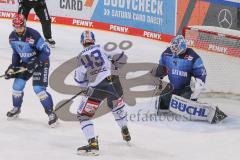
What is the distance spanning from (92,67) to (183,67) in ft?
7.96

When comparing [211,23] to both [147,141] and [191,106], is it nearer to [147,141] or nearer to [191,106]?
[191,106]

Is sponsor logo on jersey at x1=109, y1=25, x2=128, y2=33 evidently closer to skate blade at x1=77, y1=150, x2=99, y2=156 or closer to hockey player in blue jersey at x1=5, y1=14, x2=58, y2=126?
hockey player in blue jersey at x1=5, y1=14, x2=58, y2=126

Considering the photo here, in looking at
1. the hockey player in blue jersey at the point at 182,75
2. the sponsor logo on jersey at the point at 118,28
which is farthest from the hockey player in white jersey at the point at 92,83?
the sponsor logo on jersey at the point at 118,28

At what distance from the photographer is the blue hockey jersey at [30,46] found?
947 centimetres

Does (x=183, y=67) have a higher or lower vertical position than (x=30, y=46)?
lower

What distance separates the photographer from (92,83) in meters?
8.30

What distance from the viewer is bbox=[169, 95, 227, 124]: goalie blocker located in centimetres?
980

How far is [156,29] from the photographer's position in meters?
15.2

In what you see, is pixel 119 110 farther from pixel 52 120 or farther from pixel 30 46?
pixel 30 46

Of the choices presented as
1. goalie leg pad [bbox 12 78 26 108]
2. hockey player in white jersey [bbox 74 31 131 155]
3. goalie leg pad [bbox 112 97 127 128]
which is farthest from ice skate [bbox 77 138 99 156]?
goalie leg pad [bbox 12 78 26 108]

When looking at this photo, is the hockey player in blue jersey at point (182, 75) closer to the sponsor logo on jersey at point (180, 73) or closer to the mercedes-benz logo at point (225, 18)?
the sponsor logo on jersey at point (180, 73)

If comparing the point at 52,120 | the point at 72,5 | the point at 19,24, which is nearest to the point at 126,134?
the point at 52,120

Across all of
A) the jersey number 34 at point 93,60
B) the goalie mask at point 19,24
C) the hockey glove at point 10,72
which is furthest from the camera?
the hockey glove at point 10,72

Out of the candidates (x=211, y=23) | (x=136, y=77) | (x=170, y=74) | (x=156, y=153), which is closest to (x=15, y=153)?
(x=156, y=153)
